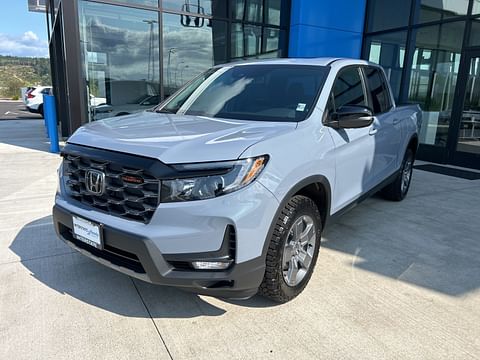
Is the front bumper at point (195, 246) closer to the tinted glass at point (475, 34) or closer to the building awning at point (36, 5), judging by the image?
the tinted glass at point (475, 34)

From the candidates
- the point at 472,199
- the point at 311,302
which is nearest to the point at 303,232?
the point at 311,302

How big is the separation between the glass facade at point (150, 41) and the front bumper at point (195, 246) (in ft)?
23.5

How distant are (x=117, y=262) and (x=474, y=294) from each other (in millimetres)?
2722

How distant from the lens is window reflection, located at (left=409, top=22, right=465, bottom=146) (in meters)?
8.49

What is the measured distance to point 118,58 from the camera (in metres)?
8.91

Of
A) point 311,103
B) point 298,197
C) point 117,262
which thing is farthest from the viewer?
point 311,103

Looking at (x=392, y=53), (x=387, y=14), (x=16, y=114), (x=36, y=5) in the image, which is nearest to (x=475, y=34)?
(x=392, y=53)

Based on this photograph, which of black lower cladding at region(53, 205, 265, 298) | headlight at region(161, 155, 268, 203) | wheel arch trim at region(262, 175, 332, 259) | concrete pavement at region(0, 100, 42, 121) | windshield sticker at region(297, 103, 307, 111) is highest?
windshield sticker at region(297, 103, 307, 111)

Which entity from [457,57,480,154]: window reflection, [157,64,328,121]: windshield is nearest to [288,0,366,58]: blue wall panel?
[457,57,480,154]: window reflection

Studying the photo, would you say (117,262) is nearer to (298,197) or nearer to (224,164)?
(224,164)

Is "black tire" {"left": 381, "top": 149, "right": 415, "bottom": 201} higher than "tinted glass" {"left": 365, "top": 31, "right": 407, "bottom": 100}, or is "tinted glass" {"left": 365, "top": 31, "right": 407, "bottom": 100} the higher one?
"tinted glass" {"left": 365, "top": 31, "right": 407, "bottom": 100}

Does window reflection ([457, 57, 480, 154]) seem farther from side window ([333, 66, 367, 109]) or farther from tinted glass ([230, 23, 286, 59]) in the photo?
side window ([333, 66, 367, 109])

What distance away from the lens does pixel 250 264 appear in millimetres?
2252

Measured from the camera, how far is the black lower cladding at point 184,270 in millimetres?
2176
